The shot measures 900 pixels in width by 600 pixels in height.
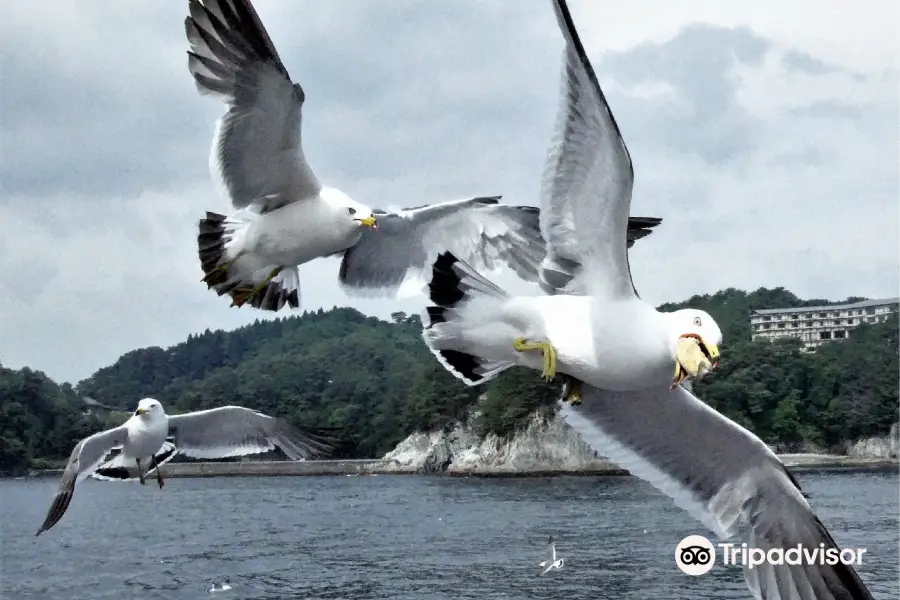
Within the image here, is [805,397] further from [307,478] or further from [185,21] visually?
[185,21]

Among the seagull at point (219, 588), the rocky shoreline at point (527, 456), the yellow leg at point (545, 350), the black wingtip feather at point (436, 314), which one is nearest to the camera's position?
the yellow leg at point (545, 350)

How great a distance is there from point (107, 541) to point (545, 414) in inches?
722

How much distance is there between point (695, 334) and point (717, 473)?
1137mm

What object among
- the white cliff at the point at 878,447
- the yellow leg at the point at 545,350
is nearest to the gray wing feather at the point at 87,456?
the yellow leg at the point at 545,350

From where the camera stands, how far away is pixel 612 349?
381cm

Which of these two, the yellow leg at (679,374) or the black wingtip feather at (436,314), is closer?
the yellow leg at (679,374)

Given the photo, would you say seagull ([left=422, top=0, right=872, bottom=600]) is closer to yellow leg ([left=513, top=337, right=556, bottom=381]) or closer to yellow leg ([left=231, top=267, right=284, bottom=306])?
yellow leg ([left=513, top=337, right=556, bottom=381])

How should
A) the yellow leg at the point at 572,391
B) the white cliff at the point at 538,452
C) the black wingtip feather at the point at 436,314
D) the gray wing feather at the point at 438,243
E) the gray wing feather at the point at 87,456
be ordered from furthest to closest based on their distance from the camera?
the white cliff at the point at 538,452
the gray wing feather at the point at 87,456
the gray wing feather at the point at 438,243
the yellow leg at the point at 572,391
the black wingtip feather at the point at 436,314

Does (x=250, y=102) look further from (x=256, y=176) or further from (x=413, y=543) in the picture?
(x=413, y=543)

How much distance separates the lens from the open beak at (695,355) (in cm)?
359

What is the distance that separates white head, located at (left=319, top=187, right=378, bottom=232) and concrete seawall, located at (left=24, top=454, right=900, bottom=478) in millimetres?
37451

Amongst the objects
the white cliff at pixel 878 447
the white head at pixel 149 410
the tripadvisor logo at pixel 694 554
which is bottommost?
the tripadvisor logo at pixel 694 554

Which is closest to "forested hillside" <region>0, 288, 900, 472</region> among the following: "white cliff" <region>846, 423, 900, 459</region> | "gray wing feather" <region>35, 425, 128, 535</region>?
"white cliff" <region>846, 423, 900, 459</region>

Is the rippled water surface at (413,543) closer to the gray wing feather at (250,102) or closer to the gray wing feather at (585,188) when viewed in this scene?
the gray wing feather at (250,102)
